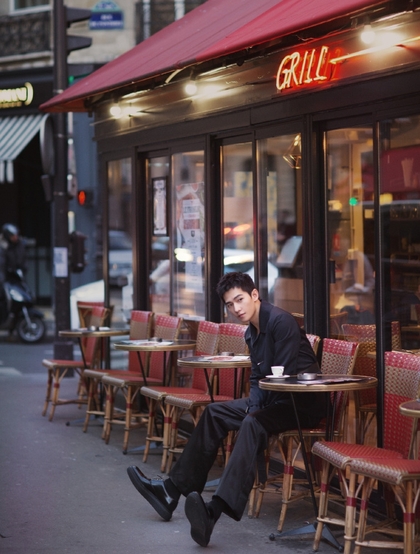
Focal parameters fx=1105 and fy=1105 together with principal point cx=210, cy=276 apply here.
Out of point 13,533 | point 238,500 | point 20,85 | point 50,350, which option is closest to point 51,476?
point 13,533

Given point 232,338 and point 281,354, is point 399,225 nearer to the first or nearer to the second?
point 281,354

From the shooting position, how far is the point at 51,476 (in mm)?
8055

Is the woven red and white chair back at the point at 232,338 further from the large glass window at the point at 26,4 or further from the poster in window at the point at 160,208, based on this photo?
the large glass window at the point at 26,4

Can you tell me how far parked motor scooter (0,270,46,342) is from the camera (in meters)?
16.7

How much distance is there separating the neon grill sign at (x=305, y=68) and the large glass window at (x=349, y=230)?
1.49 feet

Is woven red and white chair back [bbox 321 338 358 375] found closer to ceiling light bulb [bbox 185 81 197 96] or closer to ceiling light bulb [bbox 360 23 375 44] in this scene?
ceiling light bulb [bbox 360 23 375 44]

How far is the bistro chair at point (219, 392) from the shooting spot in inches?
312

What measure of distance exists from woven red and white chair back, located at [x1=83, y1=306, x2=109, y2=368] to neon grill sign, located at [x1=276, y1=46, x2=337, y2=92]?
3755 millimetres

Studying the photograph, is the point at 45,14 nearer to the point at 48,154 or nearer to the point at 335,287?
the point at 48,154

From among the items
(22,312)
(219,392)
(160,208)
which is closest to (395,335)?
(219,392)

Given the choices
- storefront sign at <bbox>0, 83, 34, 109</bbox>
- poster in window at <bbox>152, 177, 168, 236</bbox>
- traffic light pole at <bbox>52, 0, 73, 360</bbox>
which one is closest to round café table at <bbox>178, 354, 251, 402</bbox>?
poster in window at <bbox>152, 177, 168, 236</bbox>

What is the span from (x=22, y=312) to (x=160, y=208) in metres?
6.94

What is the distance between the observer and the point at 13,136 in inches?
798

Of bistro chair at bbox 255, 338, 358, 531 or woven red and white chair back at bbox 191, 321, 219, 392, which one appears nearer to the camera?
bistro chair at bbox 255, 338, 358, 531
